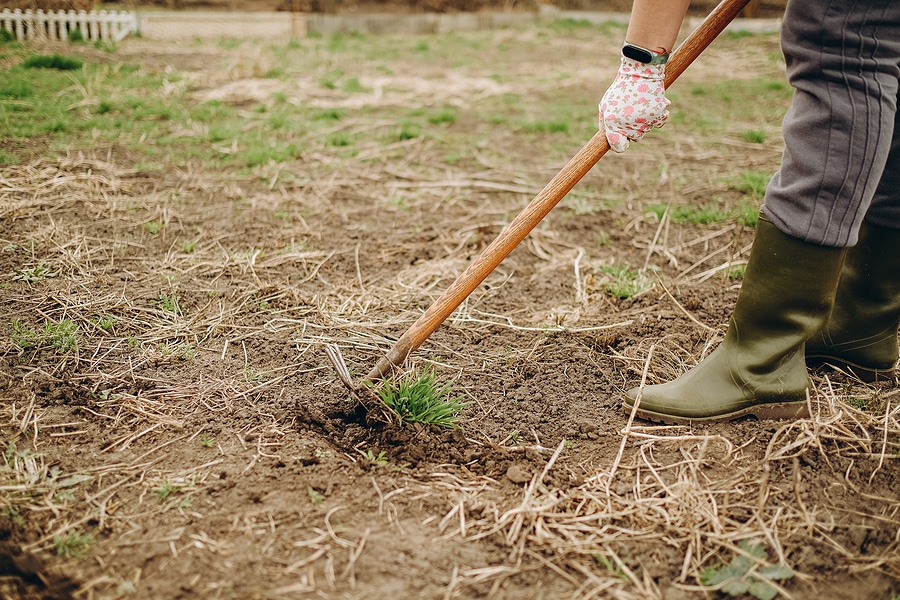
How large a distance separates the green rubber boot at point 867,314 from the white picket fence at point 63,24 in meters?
8.25

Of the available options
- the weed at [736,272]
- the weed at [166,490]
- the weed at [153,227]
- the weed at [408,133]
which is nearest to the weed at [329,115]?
the weed at [408,133]

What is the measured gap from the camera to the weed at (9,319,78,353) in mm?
2277

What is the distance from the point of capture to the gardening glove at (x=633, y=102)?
6.12ft

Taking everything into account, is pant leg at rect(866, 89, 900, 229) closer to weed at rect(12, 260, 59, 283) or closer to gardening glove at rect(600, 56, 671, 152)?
gardening glove at rect(600, 56, 671, 152)

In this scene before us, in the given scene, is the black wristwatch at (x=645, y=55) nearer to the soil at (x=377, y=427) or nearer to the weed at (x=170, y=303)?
the soil at (x=377, y=427)

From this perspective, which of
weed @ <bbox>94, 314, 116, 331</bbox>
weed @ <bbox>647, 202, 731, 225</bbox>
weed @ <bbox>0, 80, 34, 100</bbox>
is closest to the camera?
weed @ <bbox>94, 314, 116, 331</bbox>

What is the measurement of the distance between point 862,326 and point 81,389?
8.43 feet

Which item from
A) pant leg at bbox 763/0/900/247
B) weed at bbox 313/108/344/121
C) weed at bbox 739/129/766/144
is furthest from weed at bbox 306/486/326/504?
weed at bbox 739/129/766/144

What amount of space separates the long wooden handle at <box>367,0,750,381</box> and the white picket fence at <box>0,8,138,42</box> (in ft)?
24.3

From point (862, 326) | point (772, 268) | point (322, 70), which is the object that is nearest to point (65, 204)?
point (772, 268)

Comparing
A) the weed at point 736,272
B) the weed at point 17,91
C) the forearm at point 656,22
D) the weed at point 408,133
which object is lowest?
the weed at point 736,272

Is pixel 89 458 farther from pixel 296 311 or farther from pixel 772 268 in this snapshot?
pixel 772 268

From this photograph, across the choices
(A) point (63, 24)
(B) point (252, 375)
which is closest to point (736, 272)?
(B) point (252, 375)

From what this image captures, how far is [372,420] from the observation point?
1.99 m
